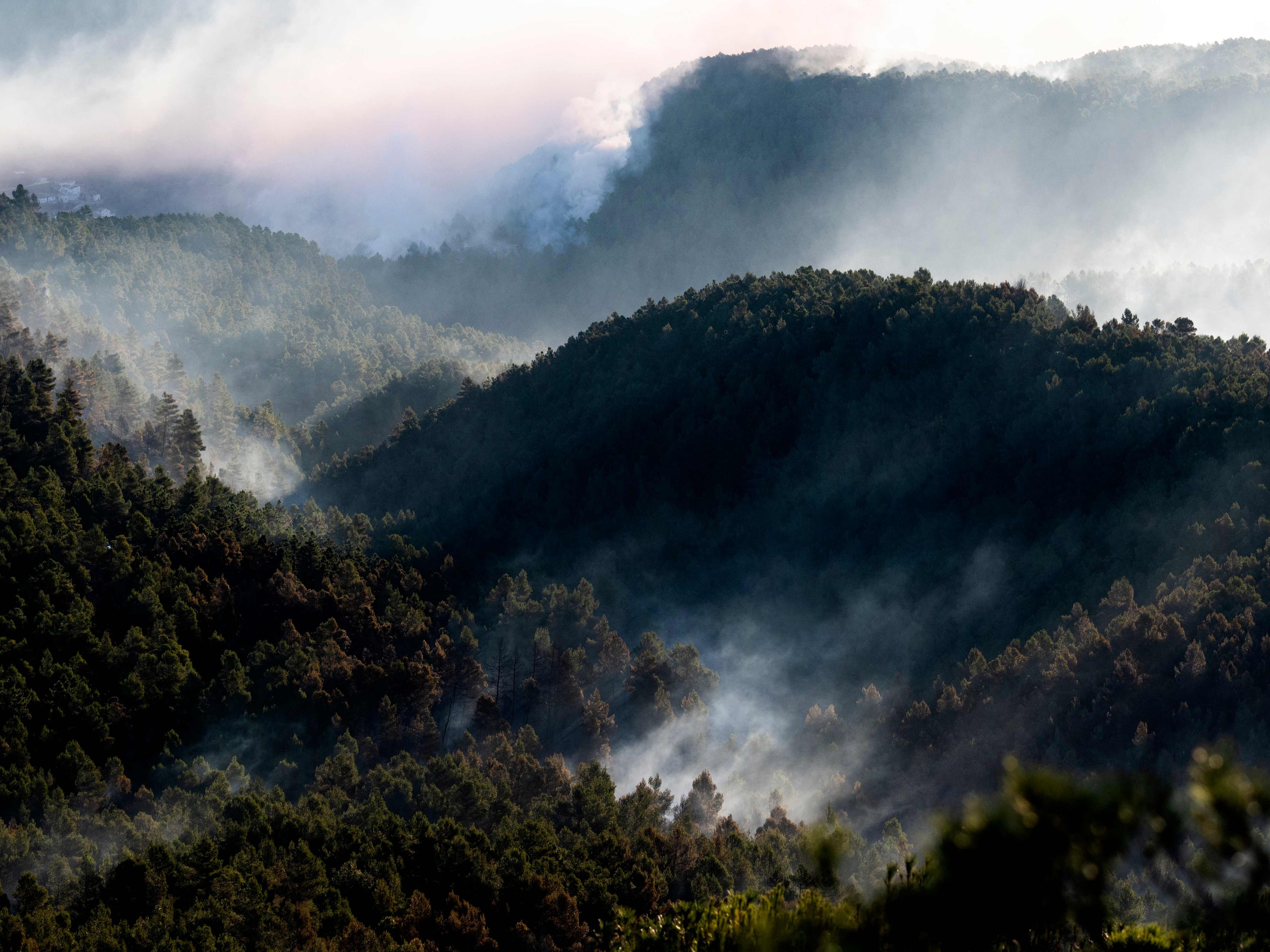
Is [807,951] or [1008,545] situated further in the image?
[1008,545]

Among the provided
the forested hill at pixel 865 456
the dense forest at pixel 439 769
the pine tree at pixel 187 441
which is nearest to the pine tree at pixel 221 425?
the forested hill at pixel 865 456

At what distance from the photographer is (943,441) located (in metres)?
153

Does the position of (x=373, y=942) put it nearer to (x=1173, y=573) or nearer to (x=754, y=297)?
(x=1173, y=573)

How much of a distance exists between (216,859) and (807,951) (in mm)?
57953

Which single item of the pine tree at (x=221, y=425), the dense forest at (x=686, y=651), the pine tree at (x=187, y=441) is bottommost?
the dense forest at (x=686, y=651)

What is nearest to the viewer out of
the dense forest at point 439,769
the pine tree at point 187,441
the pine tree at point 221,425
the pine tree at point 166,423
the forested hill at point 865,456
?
the dense forest at point 439,769

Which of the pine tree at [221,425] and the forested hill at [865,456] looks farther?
the pine tree at [221,425]

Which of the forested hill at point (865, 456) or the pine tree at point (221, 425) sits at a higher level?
the pine tree at point (221, 425)

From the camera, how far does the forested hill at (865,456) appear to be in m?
123

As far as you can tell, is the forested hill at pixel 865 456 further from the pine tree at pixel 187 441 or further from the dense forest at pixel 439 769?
the pine tree at pixel 187 441

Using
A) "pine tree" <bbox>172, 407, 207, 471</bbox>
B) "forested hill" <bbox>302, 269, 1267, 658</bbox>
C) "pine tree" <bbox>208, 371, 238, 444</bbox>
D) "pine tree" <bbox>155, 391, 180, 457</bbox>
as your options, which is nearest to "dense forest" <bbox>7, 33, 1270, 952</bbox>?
"pine tree" <bbox>155, 391, 180, 457</bbox>

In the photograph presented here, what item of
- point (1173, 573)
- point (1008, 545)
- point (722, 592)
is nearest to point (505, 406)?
point (722, 592)

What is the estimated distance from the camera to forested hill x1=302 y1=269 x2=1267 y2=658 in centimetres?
12269

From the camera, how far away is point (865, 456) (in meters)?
162
